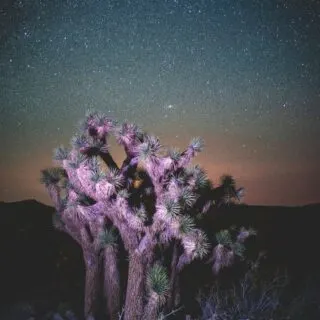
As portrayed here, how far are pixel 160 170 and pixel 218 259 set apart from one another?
213cm

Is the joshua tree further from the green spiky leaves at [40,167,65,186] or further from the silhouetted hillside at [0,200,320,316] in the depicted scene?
the silhouetted hillside at [0,200,320,316]

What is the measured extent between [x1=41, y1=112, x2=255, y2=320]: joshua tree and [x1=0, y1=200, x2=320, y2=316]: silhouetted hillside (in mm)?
1576

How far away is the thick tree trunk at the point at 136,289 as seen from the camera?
236 inches

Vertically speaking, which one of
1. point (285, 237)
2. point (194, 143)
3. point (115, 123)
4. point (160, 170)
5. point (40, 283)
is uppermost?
point (115, 123)

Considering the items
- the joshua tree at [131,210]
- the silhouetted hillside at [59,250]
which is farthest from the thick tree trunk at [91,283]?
the silhouetted hillside at [59,250]

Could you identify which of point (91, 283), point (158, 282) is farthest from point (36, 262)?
point (158, 282)

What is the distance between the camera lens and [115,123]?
→ 671 cm

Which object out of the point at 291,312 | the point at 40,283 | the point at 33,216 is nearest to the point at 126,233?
the point at 291,312

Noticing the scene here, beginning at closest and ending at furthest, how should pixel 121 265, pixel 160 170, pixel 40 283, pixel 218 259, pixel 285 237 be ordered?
1. pixel 160 170
2. pixel 218 259
3. pixel 121 265
4. pixel 40 283
5. pixel 285 237

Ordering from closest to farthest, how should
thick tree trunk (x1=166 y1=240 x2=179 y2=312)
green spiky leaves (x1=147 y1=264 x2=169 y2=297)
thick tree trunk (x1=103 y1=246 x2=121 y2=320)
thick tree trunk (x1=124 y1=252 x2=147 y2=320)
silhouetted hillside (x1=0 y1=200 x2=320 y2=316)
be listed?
green spiky leaves (x1=147 y1=264 x2=169 y2=297) < thick tree trunk (x1=124 y1=252 x2=147 y2=320) < thick tree trunk (x1=166 y1=240 x2=179 y2=312) < thick tree trunk (x1=103 y1=246 x2=121 y2=320) < silhouetted hillside (x1=0 y1=200 x2=320 y2=316)

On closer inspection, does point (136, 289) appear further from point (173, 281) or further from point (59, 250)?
point (59, 250)

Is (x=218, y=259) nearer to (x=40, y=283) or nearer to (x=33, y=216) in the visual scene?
Result: (x=40, y=283)

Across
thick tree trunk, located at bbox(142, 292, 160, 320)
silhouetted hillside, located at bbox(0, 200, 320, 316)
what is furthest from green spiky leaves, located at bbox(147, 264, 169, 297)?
silhouetted hillside, located at bbox(0, 200, 320, 316)

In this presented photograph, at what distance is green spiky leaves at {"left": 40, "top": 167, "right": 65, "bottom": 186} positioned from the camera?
6.97m
